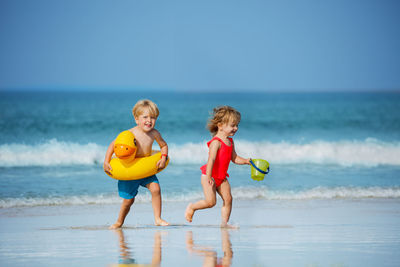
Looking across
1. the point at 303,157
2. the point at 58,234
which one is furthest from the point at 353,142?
the point at 58,234

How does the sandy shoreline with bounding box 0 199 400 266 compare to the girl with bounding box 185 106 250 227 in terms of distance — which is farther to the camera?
the girl with bounding box 185 106 250 227

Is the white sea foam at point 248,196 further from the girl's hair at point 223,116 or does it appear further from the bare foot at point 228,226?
the girl's hair at point 223,116

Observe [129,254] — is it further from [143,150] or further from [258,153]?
[258,153]

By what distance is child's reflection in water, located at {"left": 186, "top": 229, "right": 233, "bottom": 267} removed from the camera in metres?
4.38

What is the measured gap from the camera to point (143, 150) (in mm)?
5828

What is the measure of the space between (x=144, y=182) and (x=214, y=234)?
952 millimetres

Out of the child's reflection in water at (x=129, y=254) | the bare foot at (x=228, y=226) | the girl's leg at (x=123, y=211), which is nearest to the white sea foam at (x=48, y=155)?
the girl's leg at (x=123, y=211)

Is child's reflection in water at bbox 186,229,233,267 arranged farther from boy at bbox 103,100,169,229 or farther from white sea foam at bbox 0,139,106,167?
white sea foam at bbox 0,139,106,167

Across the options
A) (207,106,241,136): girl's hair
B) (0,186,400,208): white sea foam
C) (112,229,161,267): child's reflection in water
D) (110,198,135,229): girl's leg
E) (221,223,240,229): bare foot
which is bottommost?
(112,229,161,267): child's reflection in water

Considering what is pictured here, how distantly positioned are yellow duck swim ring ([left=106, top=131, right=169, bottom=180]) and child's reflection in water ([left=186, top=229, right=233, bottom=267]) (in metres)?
0.80

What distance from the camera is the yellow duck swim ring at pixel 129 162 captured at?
5602 mm

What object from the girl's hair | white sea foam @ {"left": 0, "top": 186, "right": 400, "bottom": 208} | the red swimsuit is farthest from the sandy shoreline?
the girl's hair

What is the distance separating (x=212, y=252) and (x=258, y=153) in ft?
36.6

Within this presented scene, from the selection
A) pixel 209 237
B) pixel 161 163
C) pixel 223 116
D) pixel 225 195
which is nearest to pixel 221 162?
pixel 225 195
